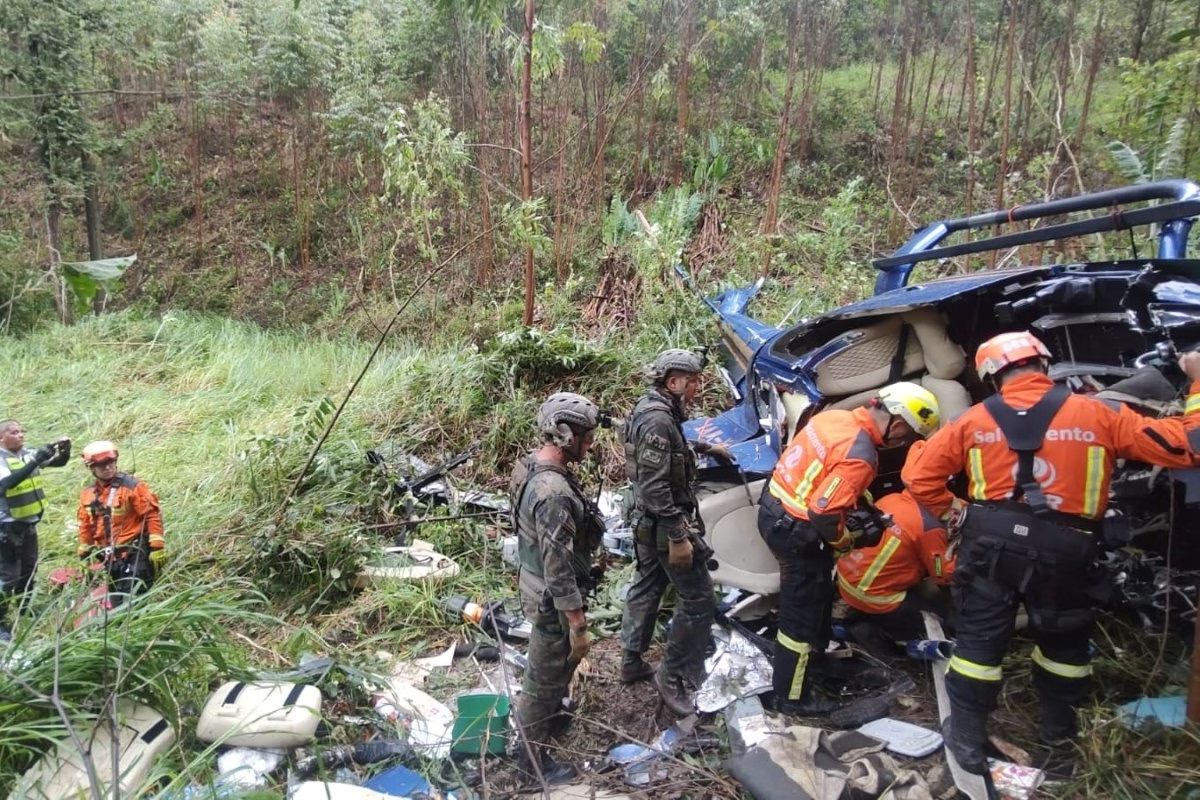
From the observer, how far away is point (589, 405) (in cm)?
336

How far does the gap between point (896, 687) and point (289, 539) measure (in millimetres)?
3671

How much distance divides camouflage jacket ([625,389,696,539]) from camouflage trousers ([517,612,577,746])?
674 mm

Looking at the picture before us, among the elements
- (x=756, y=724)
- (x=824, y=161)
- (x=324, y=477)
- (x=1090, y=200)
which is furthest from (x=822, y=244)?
(x=756, y=724)

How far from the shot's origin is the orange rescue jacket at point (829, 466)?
10.7 feet

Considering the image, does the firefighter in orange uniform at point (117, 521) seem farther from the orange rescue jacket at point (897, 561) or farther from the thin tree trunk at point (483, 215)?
the thin tree trunk at point (483, 215)

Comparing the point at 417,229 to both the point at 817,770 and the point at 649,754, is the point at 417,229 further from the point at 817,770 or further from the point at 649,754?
the point at 817,770

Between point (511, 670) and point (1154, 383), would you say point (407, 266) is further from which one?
point (1154, 383)

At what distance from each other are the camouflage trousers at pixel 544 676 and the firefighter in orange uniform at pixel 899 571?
1.46m

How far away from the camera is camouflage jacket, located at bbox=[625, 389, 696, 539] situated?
3.55 metres

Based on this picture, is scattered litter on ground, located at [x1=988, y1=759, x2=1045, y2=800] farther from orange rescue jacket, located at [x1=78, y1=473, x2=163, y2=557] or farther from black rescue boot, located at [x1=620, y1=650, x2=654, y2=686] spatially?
orange rescue jacket, located at [x1=78, y1=473, x2=163, y2=557]

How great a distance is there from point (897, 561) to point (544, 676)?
5.70 ft

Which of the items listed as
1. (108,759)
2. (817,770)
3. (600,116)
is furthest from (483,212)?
(817,770)

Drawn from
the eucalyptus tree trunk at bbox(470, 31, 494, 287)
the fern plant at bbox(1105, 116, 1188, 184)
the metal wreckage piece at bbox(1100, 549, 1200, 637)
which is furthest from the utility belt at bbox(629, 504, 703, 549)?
the eucalyptus tree trunk at bbox(470, 31, 494, 287)

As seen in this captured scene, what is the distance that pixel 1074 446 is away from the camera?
9.12ft
